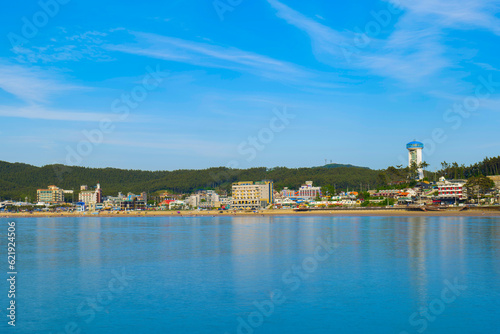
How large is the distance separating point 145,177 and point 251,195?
7943cm

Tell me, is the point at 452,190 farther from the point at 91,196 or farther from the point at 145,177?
the point at 145,177

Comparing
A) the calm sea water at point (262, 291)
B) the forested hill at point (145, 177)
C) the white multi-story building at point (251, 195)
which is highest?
the forested hill at point (145, 177)

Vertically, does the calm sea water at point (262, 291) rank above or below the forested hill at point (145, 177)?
below

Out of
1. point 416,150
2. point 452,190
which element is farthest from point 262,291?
point 416,150

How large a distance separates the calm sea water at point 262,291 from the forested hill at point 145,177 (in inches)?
4485

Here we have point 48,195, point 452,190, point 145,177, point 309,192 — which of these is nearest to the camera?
point 452,190

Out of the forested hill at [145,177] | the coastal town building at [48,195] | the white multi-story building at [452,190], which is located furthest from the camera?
the forested hill at [145,177]

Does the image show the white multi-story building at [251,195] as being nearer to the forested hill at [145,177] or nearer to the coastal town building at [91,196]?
the forested hill at [145,177]

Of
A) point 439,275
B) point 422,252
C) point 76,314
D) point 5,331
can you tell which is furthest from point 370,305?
point 422,252

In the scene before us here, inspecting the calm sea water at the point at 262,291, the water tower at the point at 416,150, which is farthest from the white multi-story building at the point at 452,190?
the calm sea water at the point at 262,291

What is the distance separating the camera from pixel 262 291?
14930mm

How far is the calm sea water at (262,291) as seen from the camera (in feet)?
39.2

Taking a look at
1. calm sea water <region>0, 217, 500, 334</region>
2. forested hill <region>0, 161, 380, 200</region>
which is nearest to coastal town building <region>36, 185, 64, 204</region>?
forested hill <region>0, 161, 380, 200</region>

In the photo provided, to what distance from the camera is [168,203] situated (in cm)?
11950
